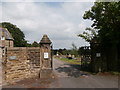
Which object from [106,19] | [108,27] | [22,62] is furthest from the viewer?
[108,27]

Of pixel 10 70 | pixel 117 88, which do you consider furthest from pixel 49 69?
pixel 117 88

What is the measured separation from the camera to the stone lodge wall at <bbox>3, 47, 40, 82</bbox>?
1073 cm

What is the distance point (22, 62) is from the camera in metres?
10.9

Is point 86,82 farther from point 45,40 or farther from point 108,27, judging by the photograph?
point 108,27

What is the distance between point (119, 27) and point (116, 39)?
103 cm

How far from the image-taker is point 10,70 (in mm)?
10695

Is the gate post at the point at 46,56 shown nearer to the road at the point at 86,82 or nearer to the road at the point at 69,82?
the road at the point at 69,82

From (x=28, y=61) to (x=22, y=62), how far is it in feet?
1.48

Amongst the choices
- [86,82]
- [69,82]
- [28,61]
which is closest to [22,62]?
[28,61]

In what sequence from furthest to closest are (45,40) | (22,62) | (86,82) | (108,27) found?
(108,27) → (45,40) → (22,62) → (86,82)

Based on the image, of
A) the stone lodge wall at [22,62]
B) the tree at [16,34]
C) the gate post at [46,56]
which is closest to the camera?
the stone lodge wall at [22,62]

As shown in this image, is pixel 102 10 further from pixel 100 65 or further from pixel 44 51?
pixel 44 51

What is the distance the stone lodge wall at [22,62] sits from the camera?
35.2 ft

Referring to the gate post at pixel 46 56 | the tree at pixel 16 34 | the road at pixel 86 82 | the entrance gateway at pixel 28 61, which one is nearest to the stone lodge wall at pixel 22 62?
the entrance gateway at pixel 28 61
